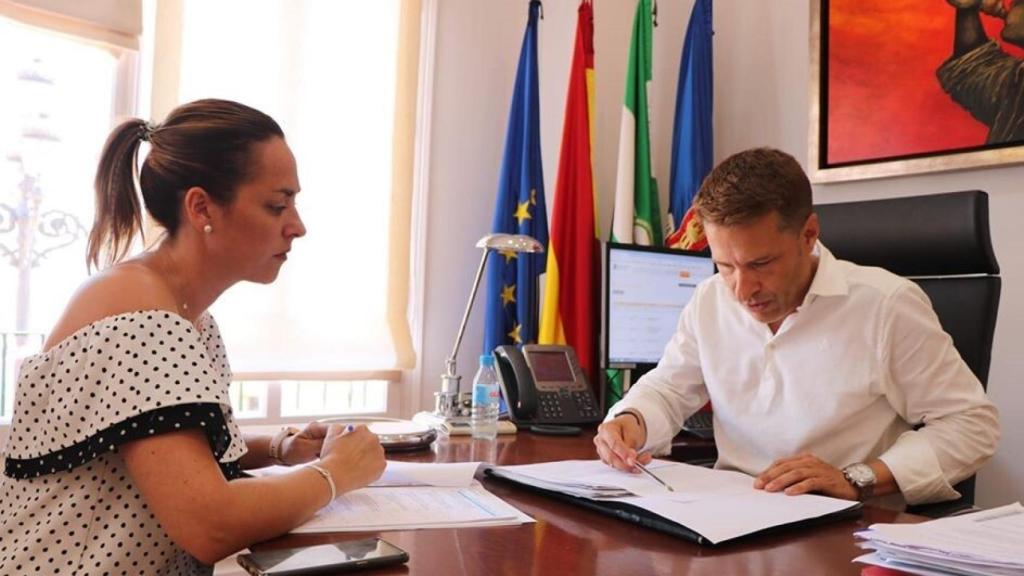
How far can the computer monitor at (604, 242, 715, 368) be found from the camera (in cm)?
209

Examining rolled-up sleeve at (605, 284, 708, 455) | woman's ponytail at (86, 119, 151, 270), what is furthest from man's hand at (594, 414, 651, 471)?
woman's ponytail at (86, 119, 151, 270)

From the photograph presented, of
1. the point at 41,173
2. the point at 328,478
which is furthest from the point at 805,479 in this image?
the point at 41,173

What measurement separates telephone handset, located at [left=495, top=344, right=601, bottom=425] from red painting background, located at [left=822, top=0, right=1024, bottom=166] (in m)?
1.19

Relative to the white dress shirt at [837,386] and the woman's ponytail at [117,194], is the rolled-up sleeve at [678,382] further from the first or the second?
the woman's ponytail at [117,194]

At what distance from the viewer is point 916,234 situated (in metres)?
1.62

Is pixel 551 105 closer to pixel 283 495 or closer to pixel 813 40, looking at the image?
pixel 813 40

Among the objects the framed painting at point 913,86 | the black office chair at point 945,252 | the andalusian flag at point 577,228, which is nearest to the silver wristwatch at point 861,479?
the black office chair at point 945,252

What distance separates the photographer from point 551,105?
10.5ft

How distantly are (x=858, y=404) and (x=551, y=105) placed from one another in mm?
2044

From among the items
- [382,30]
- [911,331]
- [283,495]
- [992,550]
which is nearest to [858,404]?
[911,331]

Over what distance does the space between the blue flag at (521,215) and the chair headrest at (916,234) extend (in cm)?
134

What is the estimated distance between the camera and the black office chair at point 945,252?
1530mm

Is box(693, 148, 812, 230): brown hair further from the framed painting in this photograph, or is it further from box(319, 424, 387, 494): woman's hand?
the framed painting

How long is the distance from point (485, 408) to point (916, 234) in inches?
38.9
